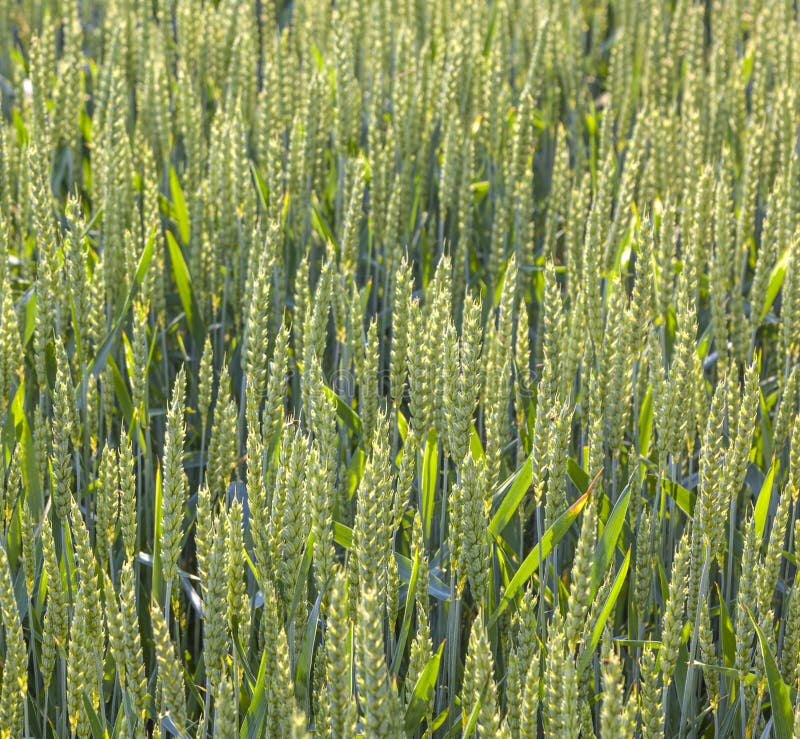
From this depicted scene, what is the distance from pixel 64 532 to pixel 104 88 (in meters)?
1.46

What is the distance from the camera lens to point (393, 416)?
1.91 meters

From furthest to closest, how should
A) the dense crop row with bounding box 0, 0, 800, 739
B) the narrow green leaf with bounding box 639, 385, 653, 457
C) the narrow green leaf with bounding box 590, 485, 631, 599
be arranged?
the narrow green leaf with bounding box 639, 385, 653, 457 → the narrow green leaf with bounding box 590, 485, 631, 599 → the dense crop row with bounding box 0, 0, 800, 739

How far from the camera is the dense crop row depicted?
1311mm

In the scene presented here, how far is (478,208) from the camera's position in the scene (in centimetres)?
286

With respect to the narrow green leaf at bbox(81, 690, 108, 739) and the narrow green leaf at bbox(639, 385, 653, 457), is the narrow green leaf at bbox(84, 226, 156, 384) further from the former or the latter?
the narrow green leaf at bbox(639, 385, 653, 457)

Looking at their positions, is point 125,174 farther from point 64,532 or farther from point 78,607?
point 78,607

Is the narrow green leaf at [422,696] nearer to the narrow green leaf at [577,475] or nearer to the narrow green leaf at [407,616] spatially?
the narrow green leaf at [407,616]

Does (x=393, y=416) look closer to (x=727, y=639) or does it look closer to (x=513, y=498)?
(x=513, y=498)

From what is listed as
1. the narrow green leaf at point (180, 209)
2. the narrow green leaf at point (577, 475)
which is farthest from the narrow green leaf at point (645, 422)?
the narrow green leaf at point (180, 209)

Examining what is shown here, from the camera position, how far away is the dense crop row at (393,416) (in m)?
1.31

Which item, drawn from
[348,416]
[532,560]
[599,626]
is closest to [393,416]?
[348,416]

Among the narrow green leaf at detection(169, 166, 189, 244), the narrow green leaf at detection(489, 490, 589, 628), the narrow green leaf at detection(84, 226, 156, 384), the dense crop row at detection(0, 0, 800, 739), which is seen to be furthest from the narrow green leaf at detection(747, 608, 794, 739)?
the narrow green leaf at detection(169, 166, 189, 244)

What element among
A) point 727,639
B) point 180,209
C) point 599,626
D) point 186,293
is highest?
point 180,209

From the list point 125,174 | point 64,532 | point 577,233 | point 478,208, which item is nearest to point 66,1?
point 125,174
